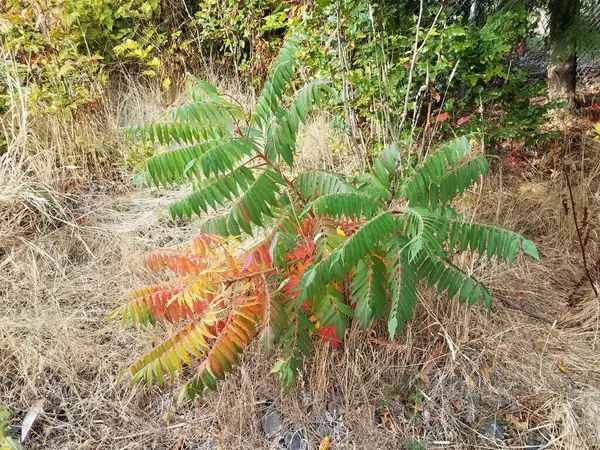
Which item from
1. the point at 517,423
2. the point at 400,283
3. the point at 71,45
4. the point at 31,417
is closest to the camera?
the point at 400,283

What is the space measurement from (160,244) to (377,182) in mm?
1656

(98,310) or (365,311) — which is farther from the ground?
(365,311)

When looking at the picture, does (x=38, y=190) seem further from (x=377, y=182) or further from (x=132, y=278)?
(x=377, y=182)

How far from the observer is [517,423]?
5.51ft

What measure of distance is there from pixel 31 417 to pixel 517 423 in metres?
1.98

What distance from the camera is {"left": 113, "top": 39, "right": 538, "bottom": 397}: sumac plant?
4.69 feet

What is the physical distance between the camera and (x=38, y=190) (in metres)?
3.00

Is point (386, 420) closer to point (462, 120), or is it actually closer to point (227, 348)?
point (227, 348)

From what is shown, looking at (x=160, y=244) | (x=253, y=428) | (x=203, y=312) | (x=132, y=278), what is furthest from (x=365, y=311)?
(x=160, y=244)

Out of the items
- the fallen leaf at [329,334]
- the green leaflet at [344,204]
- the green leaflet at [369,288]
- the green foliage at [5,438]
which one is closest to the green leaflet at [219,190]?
the green leaflet at [344,204]

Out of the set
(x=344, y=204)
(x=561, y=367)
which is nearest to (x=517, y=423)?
(x=561, y=367)

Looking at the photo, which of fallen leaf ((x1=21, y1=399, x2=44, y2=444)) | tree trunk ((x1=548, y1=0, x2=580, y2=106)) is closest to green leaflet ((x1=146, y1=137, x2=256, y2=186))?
fallen leaf ((x1=21, y1=399, x2=44, y2=444))

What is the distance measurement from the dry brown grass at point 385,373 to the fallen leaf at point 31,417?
0.10 ft

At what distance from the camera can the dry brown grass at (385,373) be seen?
5.67 feet
